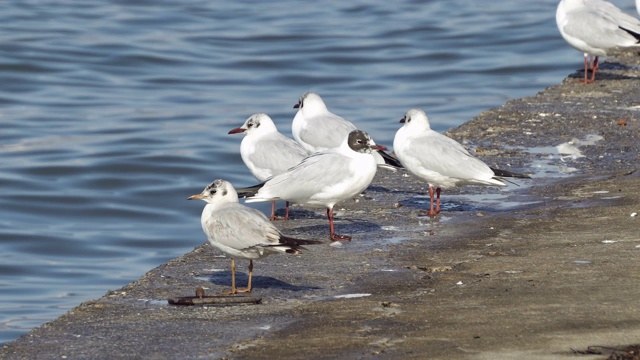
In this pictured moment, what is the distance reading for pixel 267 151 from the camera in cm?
930

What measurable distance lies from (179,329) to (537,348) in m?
1.69

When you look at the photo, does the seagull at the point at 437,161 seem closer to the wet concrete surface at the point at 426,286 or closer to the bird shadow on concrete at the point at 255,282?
the wet concrete surface at the point at 426,286

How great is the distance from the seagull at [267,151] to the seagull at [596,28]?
4.53 m

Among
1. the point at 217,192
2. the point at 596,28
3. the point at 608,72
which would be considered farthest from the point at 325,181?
the point at 608,72

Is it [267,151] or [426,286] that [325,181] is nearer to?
[267,151]

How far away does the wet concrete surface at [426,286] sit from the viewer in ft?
17.9

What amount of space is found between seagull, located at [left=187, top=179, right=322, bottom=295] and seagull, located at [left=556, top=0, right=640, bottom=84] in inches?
272

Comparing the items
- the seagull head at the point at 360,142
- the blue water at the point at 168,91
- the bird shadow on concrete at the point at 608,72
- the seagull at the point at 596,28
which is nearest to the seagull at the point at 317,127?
the seagull head at the point at 360,142

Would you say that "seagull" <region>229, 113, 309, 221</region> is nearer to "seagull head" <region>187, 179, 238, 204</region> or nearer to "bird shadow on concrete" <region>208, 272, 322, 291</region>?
"bird shadow on concrete" <region>208, 272, 322, 291</region>

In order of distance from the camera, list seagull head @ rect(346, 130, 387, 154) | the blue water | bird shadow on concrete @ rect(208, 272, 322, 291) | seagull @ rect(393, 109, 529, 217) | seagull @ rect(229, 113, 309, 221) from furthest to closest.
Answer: the blue water → seagull @ rect(229, 113, 309, 221) → seagull @ rect(393, 109, 529, 217) → seagull head @ rect(346, 130, 387, 154) → bird shadow on concrete @ rect(208, 272, 322, 291)

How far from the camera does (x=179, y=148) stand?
17.3 metres

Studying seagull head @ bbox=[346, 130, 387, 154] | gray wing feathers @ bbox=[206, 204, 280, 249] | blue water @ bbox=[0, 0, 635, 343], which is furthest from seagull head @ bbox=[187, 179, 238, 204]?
blue water @ bbox=[0, 0, 635, 343]

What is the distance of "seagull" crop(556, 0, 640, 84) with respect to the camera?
43.1 feet

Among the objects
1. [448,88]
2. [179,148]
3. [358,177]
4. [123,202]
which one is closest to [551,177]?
[358,177]
